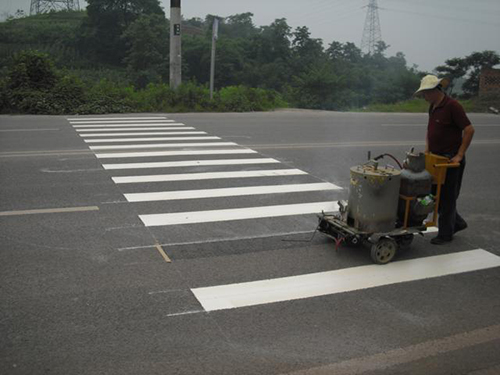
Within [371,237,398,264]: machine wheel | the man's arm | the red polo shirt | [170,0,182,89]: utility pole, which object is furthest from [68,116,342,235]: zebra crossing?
[170,0,182,89]: utility pole

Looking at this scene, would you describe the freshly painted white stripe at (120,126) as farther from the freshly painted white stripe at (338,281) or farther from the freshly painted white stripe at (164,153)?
the freshly painted white stripe at (338,281)

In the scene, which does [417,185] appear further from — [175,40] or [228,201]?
[175,40]

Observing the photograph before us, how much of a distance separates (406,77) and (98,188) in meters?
34.4

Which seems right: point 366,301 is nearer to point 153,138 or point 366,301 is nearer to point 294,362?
point 294,362

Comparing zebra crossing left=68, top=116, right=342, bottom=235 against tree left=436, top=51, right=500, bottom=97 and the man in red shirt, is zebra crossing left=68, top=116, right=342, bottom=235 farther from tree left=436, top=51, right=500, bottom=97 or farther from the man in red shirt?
tree left=436, top=51, right=500, bottom=97

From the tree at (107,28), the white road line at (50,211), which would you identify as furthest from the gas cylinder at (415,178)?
the tree at (107,28)

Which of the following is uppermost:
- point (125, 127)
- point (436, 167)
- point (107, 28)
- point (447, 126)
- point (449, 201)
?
point (107, 28)

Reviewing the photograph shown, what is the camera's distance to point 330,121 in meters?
19.6

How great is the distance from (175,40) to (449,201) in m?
19.1

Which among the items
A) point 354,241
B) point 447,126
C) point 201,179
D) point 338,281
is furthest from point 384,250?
point 201,179

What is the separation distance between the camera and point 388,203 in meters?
6.05

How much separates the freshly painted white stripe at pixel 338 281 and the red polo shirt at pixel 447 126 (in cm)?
129

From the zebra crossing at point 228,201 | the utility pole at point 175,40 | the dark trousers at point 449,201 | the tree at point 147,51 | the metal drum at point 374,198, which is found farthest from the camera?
the tree at point 147,51

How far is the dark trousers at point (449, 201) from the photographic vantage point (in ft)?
21.6
